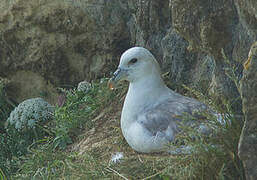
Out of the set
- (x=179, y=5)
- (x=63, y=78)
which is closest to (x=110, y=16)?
(x=63, y=78)

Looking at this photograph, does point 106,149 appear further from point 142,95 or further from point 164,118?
point 164,118

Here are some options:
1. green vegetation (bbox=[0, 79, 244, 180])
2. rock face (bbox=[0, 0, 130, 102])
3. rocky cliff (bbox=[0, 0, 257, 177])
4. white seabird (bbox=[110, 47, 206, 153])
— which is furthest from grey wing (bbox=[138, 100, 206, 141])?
rock face (bbox=[0, 0, 130, 102])

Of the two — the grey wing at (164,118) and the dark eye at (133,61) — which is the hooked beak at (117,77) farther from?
the grey wing at (164,118)

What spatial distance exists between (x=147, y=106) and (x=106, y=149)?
0.54m

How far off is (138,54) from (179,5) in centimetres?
53

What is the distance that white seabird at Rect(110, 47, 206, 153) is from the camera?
3.70 m

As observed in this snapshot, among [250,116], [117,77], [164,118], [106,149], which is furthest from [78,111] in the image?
[250,116]

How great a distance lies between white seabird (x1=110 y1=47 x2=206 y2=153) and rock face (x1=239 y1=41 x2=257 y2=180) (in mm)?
892

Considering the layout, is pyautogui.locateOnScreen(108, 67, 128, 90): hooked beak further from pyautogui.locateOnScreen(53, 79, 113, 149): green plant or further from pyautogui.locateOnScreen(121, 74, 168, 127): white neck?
pyautogui.locateOnScreen(53, 79, 113, 149): green plant

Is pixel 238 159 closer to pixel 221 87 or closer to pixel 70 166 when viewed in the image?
pixel 221 87

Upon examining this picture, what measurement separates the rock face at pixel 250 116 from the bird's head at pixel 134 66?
1.40 m

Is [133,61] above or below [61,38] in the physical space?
above

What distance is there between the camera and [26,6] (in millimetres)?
5656

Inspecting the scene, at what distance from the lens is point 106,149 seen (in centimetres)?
420
